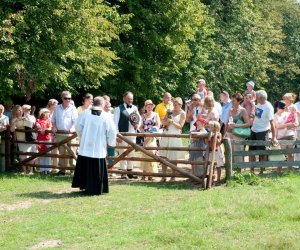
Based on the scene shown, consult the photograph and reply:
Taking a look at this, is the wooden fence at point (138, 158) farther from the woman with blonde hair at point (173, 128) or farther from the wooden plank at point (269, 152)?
the wooden plank at point (269, 152)

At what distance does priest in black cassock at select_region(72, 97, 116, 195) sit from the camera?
40.3ft

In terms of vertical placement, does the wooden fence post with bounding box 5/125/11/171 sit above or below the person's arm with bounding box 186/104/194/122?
below

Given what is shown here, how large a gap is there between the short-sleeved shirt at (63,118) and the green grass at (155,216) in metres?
1.81

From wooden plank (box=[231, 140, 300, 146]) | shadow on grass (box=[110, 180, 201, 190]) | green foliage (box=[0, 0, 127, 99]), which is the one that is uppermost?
green foliage (box=[0, 0, 127, 99])

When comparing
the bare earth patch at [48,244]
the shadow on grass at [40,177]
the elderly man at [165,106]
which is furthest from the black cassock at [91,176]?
the elderly man at [165,106]

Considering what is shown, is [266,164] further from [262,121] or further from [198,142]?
[198,142]

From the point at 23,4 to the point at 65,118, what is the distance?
478 centimetres

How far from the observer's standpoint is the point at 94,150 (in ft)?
40.5

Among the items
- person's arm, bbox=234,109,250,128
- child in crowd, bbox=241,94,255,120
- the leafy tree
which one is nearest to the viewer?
person's arm, bbox=234,109,250,128

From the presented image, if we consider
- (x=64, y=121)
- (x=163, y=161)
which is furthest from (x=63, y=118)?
(x=163, y=161)

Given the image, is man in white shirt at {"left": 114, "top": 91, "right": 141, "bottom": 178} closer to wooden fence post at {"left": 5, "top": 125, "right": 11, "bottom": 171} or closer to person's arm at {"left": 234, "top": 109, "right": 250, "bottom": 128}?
person's arm at {"left": 234, "top": 109, "right": 250, "bottom": 128}

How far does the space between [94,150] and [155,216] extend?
2629 millimetres

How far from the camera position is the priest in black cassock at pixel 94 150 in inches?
484

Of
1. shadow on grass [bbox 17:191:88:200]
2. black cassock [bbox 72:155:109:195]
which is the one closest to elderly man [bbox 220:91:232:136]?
black cassock [bbox 72:155:109:195]
